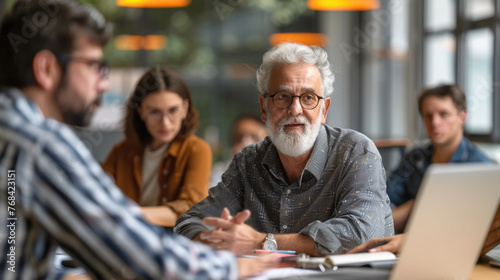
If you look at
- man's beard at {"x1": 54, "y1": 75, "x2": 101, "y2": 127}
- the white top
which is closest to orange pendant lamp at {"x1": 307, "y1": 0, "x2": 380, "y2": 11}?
the white top

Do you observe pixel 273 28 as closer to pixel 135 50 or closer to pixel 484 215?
pixel 135 50

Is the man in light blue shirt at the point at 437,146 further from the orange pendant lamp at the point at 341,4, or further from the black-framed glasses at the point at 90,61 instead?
the black-framed glasses at the point at 90,61

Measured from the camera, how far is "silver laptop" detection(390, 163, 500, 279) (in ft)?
4.03

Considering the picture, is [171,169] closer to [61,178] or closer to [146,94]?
[146,94]

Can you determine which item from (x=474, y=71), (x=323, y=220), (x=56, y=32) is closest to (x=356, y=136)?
(x=323, y=220)

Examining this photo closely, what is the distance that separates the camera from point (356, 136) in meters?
2.13

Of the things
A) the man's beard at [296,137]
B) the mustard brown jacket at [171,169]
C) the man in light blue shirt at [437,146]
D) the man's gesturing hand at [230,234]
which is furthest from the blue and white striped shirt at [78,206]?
the man in light blue shirt at [437,146]

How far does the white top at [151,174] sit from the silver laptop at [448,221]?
1.59 meters

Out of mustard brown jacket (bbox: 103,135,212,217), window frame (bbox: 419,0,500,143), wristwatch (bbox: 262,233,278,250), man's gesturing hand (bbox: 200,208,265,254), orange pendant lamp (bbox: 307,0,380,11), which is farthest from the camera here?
orange pendant lamp (bbox: 307,0,380,11)

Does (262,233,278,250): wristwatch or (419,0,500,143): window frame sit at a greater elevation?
(419,0,500,143): window frame

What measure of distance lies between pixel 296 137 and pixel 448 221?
0.90 metres

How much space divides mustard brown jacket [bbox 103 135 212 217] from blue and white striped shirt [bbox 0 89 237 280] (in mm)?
1588

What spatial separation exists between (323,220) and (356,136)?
0.31 meters

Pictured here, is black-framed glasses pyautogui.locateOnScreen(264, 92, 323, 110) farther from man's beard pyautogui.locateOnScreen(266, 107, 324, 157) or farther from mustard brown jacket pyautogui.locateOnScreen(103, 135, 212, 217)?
mustard brown jacket pyautogui.locateOnScreen(103, 135, 212, 217)
